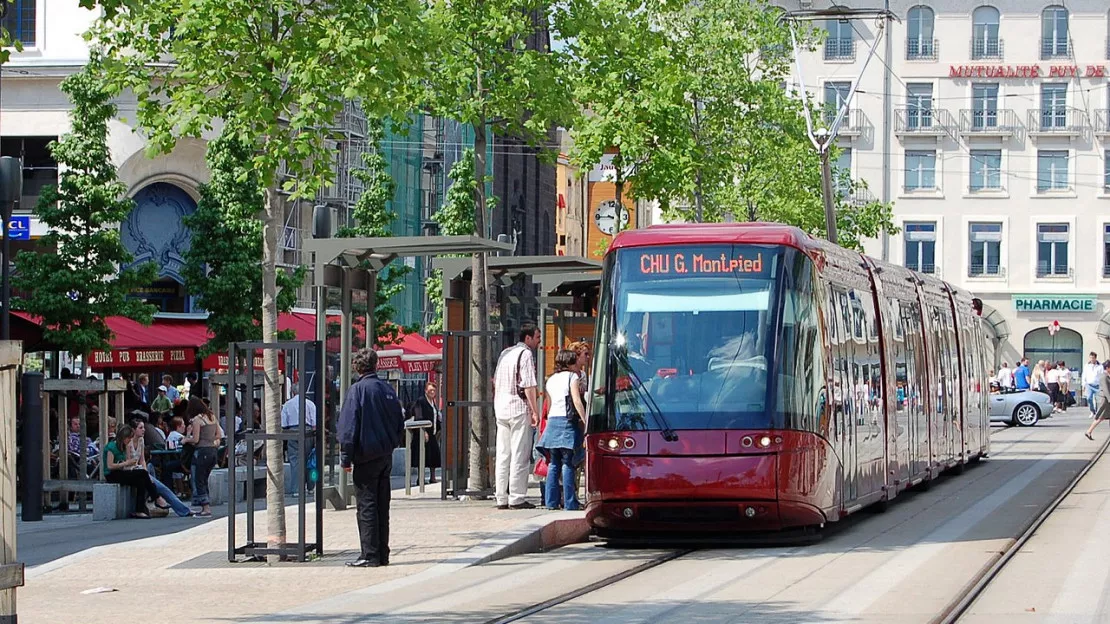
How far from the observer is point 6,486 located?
8.13 metres


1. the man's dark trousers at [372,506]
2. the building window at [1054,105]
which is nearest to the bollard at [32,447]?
the man's dark trousers at [372,506]

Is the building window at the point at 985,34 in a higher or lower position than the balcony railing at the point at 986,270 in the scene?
higher

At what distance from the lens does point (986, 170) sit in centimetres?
7894

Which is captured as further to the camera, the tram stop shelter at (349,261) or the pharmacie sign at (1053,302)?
the pharmacie sign at (1053,302)

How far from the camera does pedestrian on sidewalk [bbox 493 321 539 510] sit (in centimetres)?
2002

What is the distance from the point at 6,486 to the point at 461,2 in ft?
53.2

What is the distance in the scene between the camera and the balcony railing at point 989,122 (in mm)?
78750

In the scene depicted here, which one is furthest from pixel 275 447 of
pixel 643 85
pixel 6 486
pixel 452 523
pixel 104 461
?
pixel 643 85

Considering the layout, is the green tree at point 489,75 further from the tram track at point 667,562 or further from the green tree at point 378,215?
the green tree at point 378,215

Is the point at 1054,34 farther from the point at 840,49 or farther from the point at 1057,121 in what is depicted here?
the point at 840,49

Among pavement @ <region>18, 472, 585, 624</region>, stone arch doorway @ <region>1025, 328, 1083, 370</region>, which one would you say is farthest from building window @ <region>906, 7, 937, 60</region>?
pavement @ <region>18, 472, 585, 624</region>

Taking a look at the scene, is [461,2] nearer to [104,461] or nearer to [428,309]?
[104,461]

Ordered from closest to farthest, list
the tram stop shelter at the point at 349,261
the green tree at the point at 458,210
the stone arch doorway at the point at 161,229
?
the tram stop shelter at the point at 349,261 → the stone arch doorway at the point at 161,229 → the green tree at the point at 458,210

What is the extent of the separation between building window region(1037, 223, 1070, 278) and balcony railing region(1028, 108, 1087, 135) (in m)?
3.71
